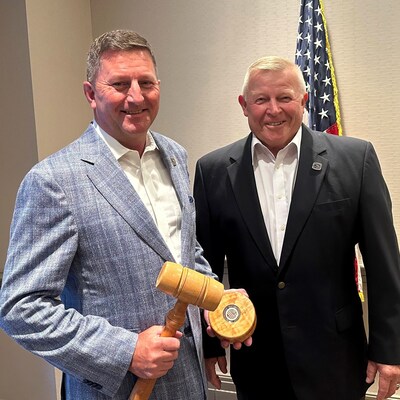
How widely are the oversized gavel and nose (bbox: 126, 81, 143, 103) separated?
0.46 m

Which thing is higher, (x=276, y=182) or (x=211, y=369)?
(x=276, y=182)

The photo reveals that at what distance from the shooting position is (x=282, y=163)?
1.91m

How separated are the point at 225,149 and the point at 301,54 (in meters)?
1.24

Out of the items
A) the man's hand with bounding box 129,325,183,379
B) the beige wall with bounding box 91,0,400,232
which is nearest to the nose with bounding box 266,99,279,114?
the man's hand with bounding box 129,325,183,379

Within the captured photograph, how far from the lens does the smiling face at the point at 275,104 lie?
1.85 m

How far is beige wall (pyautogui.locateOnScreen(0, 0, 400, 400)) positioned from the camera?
2.93m

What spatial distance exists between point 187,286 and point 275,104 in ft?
3.06

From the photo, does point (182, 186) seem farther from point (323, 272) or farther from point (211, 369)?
point (211, 369)

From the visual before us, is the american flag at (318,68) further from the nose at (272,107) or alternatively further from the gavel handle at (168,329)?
the gavel handle at (168,329)

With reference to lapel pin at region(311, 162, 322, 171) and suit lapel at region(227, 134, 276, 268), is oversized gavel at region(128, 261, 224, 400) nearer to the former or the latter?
suit lapel at region(227, 134, 276, 268)

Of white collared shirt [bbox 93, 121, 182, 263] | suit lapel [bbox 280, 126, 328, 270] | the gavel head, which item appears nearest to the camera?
the gavel head

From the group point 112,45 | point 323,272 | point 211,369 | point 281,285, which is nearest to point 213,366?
point 211,369

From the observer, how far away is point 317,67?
2.96 meters

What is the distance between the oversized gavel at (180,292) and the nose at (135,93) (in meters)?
0.46
